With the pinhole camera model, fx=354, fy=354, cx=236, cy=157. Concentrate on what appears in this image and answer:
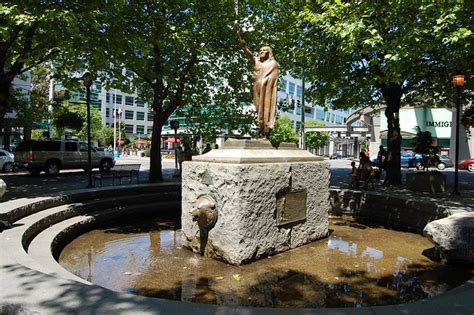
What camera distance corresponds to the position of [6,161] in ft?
70.9

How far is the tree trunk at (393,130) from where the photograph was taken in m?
15.2

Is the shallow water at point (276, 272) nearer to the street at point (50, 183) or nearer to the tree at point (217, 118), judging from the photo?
the street at point (50, 183)

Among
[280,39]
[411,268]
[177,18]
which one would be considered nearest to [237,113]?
[280,39]

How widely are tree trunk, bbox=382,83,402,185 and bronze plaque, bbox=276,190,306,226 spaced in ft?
32.0

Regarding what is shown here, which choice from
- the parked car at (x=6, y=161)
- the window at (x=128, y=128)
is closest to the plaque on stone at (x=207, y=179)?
the parked car at (x=6, y=161)

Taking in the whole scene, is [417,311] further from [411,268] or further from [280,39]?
[280,39]

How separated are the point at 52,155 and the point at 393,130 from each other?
18.2m

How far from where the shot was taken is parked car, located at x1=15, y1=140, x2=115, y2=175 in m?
19.7

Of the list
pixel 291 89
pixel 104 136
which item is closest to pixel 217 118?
pixel 104 136

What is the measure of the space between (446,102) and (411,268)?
15356 millimetres

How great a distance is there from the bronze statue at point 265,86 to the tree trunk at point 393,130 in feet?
32.9

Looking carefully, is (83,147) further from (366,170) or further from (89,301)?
(89,301)

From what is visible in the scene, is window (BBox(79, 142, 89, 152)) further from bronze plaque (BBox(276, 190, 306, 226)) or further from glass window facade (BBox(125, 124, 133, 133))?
glass window facade (BBox(125, 124, 133, 133))

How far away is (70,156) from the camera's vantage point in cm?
2111
